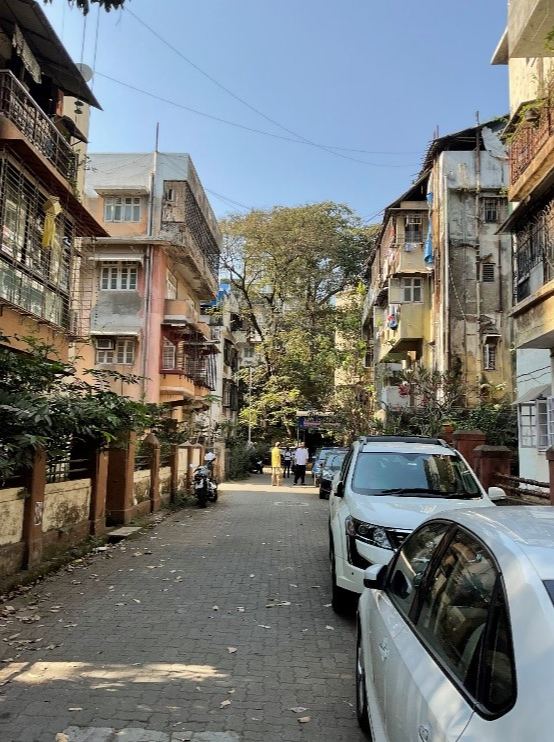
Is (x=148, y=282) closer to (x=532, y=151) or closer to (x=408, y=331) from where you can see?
(x=408, y=331)

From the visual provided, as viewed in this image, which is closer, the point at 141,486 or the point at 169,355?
the point at 141,486

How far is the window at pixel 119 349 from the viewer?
25.0 metres

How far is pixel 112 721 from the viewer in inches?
158

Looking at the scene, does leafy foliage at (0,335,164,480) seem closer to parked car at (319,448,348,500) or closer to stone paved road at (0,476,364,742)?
stone paved road at (0,476,364,742)

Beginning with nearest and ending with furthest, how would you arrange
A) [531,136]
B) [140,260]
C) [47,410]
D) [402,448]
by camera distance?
[47,410]
[402,448]
[531,136]
[140,260]

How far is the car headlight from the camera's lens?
5945mm

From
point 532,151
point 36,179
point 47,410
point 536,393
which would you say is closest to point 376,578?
point 47,410

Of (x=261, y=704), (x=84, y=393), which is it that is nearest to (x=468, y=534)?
(x=261, y=704)

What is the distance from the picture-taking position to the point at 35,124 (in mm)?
12562

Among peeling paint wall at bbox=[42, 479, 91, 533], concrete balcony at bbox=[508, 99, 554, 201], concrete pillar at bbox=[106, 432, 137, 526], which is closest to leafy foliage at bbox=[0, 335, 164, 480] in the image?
peeling paint wall at bbox=[42, 479, 91, 533]

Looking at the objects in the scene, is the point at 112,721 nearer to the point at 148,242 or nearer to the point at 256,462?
the point at 148,242

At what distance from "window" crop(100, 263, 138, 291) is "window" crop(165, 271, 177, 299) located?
1.42 metres

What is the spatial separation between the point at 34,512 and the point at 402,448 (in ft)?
14.9

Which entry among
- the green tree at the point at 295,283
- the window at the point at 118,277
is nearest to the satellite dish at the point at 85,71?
the window at the point at 118,277
